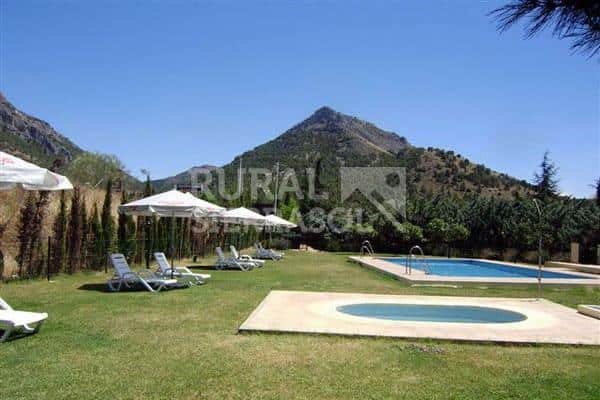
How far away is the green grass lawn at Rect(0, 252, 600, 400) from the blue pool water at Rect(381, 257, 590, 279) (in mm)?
13702

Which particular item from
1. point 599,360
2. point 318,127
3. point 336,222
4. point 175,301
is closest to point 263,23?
point 175,301

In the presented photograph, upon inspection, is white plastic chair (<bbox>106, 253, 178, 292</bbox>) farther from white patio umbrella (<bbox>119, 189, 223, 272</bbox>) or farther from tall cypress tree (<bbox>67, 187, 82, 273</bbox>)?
tall cypress tree (<bbox>67, 187, 82, 273</bbox>)

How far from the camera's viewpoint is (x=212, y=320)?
314 inches

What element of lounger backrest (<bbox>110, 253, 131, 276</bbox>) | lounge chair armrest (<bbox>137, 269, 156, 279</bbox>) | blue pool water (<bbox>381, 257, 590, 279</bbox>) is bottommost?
blue pool water (<bbox>381, 257, 590, 279</bbox>)

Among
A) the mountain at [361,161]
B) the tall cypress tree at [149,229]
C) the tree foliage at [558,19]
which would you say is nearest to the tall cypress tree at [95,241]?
the tall cypress tree at [149,229]

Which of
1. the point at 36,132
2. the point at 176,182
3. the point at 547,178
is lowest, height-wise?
the point at 176,182

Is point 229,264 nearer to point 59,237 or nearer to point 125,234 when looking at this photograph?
point 125,234

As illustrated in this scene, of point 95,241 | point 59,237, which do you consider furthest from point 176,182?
point 59,237

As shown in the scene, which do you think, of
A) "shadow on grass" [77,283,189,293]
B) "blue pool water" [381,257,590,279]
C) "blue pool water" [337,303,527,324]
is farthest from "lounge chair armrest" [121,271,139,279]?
"blue pool water" [381,257,590,279]

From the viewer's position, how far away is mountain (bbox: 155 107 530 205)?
2237 inches

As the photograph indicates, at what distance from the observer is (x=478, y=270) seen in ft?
73.2

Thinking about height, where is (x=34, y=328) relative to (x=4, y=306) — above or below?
below

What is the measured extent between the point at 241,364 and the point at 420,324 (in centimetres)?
367

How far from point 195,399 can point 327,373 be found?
156cm
